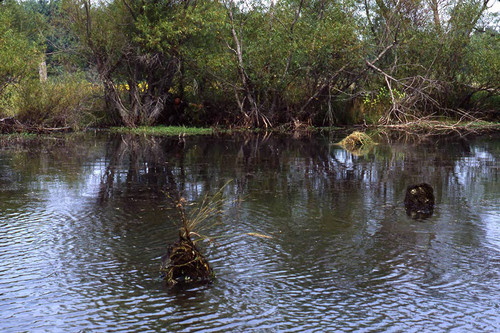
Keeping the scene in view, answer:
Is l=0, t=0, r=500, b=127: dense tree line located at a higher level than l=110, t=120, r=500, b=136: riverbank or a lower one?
higher

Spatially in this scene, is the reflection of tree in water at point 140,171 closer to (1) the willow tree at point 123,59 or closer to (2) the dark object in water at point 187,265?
(2) the dark object in water at point 187,265

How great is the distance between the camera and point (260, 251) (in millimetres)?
8023

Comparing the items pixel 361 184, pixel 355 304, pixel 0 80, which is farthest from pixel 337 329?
pixel 0 80

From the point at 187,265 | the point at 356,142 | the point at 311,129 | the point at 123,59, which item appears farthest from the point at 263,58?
the point at 187,265

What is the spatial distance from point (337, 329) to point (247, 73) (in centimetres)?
2581

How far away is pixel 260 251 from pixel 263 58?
22.5m

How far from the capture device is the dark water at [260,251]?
5.88 metres

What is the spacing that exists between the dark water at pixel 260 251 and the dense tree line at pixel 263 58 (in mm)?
14301

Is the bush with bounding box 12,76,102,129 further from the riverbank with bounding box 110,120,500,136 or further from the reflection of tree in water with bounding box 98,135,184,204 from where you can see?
the reflection of tree in water with bounding box 98,135,184,204

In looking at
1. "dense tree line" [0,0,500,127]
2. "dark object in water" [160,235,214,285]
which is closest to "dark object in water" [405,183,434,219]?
"dark object in water" [160,235,214,285]

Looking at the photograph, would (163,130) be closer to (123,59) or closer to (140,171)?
(123,59)

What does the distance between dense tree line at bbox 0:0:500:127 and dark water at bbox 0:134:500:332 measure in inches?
563

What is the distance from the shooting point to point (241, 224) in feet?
31.2

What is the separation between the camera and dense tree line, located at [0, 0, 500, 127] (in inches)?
1158
